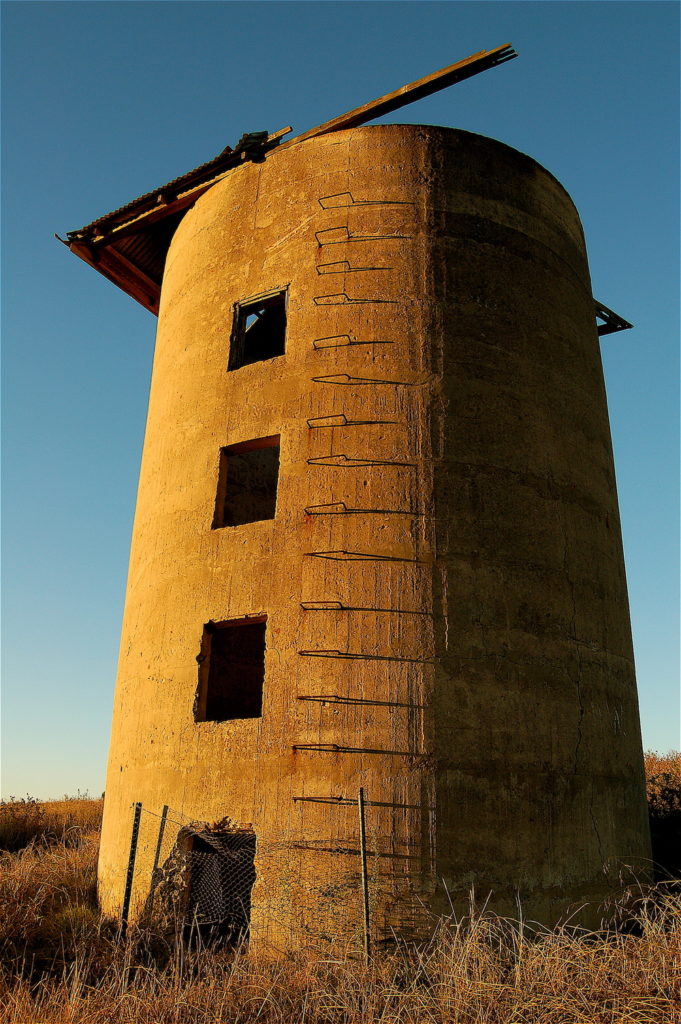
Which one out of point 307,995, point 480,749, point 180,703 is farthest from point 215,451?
point 307,995

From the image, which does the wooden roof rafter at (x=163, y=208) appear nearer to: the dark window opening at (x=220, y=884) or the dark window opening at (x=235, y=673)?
the dark window opening at (x=235, y=673)

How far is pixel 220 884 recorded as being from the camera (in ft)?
31.4

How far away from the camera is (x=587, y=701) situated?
10.0 m

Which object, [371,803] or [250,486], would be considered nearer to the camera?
[371,803]

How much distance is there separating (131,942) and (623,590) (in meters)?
7.19

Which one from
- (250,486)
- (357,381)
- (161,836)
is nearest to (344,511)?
(357,381)

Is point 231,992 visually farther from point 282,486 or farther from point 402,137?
point 402,137

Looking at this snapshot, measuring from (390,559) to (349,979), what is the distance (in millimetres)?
4100

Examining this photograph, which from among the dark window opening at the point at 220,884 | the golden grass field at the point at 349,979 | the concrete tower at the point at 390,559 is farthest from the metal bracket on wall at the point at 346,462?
the golden grass field at the point at 349,979

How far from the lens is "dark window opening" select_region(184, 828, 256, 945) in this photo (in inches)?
364

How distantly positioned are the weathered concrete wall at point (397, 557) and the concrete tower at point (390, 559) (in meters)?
0.03

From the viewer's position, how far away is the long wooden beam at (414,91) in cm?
1225

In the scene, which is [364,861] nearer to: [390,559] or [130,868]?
[130,868]

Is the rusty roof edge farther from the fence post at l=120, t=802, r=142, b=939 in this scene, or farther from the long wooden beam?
the fence post at l=120, t=802, r=142, b=939
